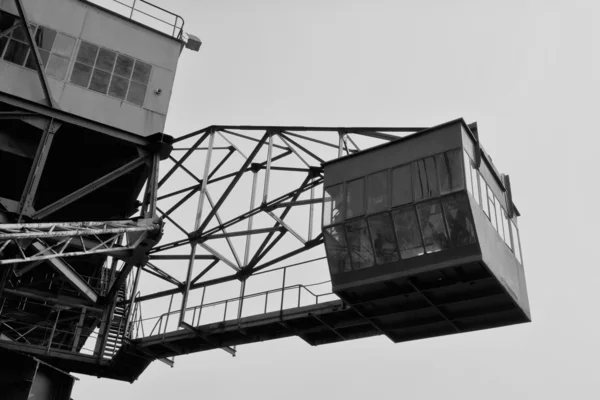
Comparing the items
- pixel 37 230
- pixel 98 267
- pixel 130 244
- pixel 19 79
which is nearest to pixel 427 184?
pixel 130 244

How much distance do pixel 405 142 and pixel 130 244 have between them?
Result: 1000 cm

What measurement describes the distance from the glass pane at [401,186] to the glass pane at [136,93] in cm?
973

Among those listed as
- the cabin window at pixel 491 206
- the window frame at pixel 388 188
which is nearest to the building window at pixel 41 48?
the window frame at pixel 388 188

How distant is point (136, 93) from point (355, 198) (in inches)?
359

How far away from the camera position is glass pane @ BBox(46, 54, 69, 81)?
24641 millimetres

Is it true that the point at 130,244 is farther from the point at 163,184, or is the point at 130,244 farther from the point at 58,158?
the point at 163,184

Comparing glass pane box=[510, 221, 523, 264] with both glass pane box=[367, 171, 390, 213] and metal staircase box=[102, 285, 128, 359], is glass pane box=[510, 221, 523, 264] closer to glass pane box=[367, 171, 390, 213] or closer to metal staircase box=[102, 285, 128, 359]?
glass pane box=[367, 171, 390, 213]

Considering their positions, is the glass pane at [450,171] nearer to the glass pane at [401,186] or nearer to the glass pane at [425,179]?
the glass pane at [425,179]

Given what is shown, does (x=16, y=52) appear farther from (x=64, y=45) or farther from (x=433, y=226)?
(x=433, y=226)

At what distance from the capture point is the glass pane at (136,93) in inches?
1006

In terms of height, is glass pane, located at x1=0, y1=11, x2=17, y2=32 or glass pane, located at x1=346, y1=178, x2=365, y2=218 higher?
glass pane, located at x1=0, y1=11, x2=17, y2=32

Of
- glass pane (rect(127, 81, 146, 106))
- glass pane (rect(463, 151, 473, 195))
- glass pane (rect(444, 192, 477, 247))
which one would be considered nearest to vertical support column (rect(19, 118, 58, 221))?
glass pane (rect(127, 81, 146, 106))

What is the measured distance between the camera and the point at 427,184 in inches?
843

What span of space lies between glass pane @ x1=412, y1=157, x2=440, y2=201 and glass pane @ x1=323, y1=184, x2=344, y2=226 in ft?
8.74
